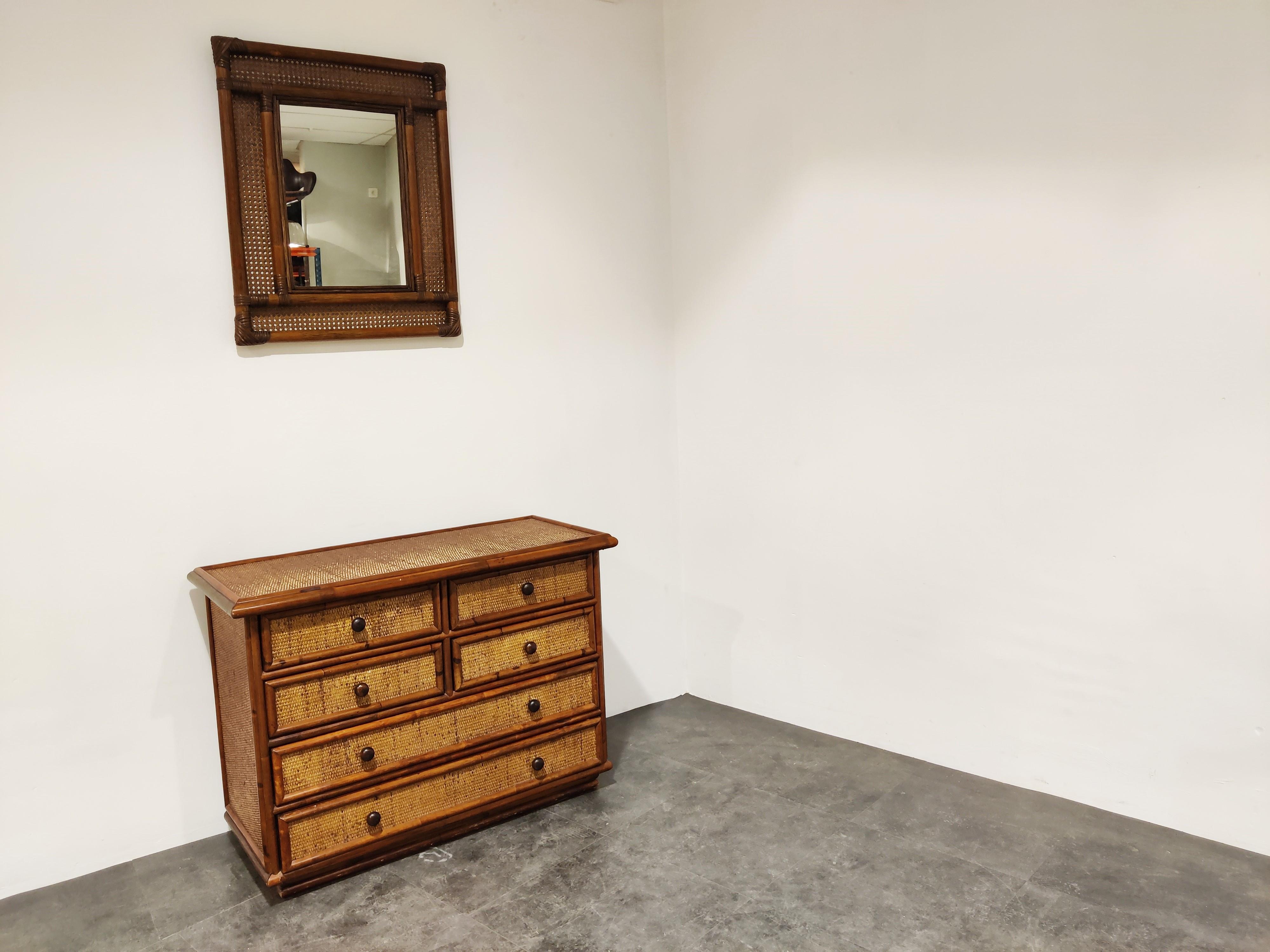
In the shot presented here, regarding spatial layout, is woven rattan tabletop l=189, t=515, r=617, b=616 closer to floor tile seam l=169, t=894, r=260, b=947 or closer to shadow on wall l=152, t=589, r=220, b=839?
shadow on wall l=152, t=589, r=220, b=839

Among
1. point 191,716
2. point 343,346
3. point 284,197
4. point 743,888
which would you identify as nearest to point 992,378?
point 743,888

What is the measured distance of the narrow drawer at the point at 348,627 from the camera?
2172 mm

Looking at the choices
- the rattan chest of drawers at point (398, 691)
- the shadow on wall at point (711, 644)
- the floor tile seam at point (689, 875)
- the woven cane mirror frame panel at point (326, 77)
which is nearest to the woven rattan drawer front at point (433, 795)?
the rattan chest of drawers at point (398, 691)

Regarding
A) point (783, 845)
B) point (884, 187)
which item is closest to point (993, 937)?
point (783, 845)

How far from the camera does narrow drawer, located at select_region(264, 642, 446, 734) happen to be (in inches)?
86.1

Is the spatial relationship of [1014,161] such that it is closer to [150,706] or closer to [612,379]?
[612,379]

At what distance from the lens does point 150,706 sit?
2.47 meters

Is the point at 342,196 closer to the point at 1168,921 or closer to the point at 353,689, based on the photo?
the point at 353,689

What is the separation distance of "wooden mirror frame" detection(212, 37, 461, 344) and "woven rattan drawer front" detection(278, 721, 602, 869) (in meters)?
1.24

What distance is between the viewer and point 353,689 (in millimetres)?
2289

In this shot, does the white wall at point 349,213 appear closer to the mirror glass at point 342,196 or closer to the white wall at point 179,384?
the mirror glass at point 342,196

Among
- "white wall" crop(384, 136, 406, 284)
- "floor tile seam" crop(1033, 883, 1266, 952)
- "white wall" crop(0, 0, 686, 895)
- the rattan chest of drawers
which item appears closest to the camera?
"floor tile seam" crop(1033, 883, 1266, 952)

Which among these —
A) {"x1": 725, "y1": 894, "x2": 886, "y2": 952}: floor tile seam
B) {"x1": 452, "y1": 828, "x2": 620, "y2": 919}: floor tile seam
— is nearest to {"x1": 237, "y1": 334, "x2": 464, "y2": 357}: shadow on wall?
{"x1": 452, "y1": 828, "x2": 620, "y2": 919}: floor tile seam

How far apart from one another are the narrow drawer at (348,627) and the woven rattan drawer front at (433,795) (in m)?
0.36
